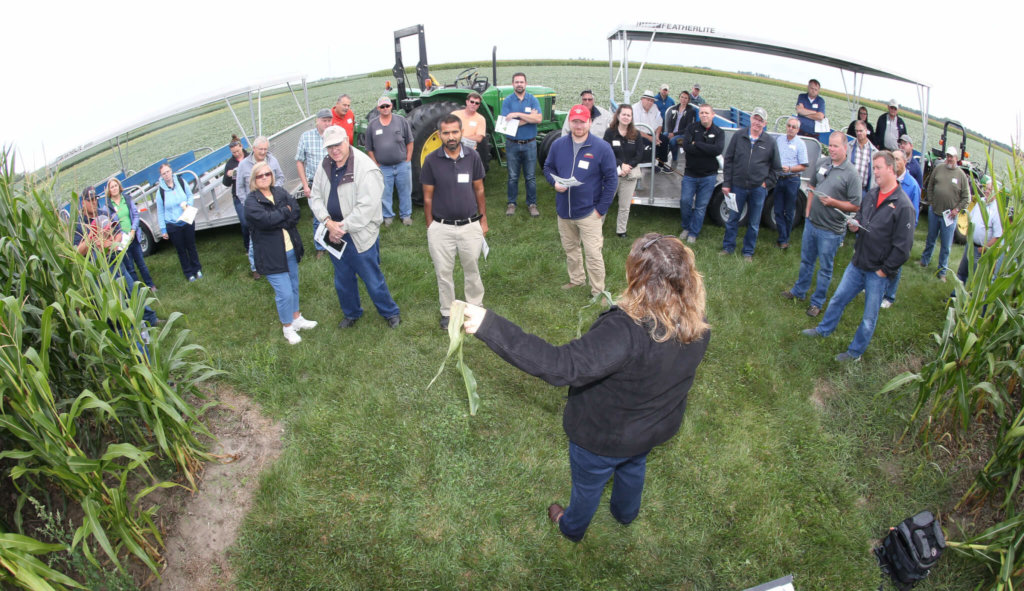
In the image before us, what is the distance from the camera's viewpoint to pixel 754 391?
4.45m

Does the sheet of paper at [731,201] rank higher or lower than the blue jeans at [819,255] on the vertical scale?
higher

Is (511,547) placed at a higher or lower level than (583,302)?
lower

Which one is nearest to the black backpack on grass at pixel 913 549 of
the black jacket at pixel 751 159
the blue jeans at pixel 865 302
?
the blue jeans at pixel 865 302

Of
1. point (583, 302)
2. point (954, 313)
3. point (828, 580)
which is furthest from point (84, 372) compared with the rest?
point (954, 313)

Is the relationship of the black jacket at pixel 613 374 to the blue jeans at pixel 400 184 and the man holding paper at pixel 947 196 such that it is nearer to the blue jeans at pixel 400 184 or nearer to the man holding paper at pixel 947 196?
the blue jeans at pixel 400 184

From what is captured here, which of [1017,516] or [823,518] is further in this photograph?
[823,518]

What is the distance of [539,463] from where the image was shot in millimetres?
3748

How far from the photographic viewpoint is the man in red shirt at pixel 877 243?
14.0 ft

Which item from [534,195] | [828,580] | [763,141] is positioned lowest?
[828,580]

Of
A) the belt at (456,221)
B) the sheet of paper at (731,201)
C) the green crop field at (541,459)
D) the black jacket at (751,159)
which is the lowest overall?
the green crop field at (541,459)

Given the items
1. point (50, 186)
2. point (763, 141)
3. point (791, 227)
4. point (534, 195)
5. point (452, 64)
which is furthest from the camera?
point (452, 64)

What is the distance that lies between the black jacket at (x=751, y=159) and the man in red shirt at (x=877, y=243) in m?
1.67

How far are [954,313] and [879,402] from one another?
1.01m

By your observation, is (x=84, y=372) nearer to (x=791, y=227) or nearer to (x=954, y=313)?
(x=954, y=313)
